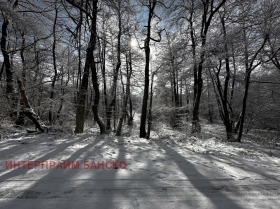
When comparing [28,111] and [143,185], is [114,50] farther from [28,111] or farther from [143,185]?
[143,185]

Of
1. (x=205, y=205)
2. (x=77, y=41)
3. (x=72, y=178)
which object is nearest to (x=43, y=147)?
(x=72, y=178)

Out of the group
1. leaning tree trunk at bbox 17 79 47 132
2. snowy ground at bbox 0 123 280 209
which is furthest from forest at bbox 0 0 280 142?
snowy ground at bbox 0 123 280 209

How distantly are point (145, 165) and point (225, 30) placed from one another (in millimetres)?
9278

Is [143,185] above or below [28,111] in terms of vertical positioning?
below

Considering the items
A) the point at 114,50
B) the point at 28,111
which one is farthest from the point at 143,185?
the point at 114,50

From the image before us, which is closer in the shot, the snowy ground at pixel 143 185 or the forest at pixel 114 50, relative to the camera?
the snowy ground at pixel 143 185

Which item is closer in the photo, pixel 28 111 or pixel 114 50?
pixel 28 111

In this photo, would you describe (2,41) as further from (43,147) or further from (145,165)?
(145,165)

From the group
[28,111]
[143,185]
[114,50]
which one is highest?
[114,50]

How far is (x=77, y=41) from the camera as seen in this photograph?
25.5 ft

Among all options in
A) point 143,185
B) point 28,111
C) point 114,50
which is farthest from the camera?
point 114,50

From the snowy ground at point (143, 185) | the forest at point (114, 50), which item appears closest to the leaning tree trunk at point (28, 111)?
the forest at point (114, 50)

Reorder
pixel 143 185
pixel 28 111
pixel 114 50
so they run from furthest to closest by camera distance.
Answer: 1. pixel 114 50
2. pixel 28 111
3. pixel 143 185

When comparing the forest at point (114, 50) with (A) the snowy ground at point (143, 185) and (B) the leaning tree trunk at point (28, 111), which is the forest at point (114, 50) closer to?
(B) the leaning tree trunk at point (28, 111)
